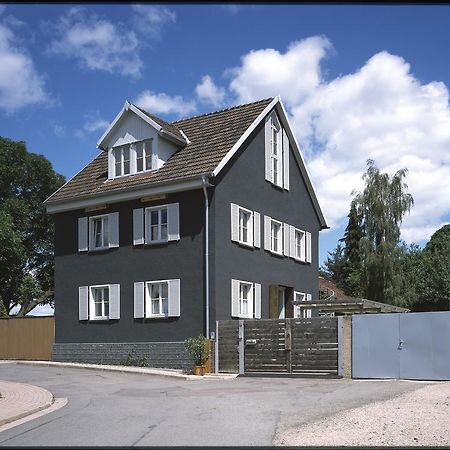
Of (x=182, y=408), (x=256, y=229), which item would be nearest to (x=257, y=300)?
(x=256, y=229)

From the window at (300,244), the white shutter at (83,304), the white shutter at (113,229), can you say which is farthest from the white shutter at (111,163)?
the window at (300,244)

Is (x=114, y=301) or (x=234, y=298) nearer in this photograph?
(x=234, y=298)

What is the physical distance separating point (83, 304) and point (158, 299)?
394 centimetres

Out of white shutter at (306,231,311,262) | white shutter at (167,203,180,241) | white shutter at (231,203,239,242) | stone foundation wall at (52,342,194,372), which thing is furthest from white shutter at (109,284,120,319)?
white shutter at (306,231,311,262)

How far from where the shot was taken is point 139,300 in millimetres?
27312

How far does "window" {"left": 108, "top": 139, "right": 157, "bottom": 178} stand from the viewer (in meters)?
28.7

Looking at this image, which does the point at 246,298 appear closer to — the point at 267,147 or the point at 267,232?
the point at 267,232

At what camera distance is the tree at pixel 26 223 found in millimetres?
47000

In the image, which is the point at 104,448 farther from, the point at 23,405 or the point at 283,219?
the point at 283,219

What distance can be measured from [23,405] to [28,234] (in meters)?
36.3

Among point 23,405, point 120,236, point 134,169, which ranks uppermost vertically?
point 134,169

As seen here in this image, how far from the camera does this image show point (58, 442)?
10406 mm

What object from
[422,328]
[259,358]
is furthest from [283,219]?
[422,328]

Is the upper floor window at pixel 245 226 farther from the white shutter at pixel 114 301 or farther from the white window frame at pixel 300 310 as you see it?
the white shutter at pixel 114 301
